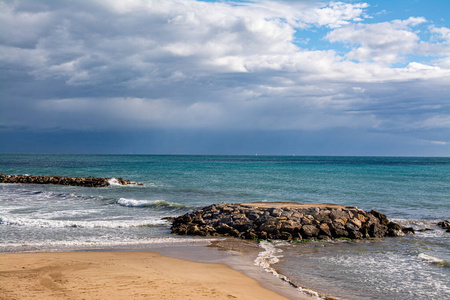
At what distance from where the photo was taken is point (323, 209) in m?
17.9

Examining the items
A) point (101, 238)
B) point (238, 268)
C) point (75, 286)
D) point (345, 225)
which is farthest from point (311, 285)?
point (101, 238)

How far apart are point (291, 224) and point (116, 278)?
28.0 ft

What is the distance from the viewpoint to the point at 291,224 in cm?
1609

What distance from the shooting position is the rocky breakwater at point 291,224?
1602 cm

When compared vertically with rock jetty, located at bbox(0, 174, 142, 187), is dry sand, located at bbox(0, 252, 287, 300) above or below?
above

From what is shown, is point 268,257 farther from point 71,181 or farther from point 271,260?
point 71,181

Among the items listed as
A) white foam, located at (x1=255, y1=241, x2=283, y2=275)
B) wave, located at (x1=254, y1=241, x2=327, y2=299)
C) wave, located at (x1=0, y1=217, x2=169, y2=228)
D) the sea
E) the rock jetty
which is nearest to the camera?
wave, located at (x1=254, y1=241, x2=327, y2=299)

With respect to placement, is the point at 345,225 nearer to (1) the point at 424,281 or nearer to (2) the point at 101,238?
(1) the point at 424,281

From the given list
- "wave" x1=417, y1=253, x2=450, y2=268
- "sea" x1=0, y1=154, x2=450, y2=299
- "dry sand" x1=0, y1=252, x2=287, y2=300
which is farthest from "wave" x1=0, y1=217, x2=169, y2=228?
"wave" x1=417, y1=253, x2=450, y2=268

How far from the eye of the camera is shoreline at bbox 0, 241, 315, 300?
8617 mm

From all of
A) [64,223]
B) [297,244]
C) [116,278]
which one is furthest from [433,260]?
[64,223]

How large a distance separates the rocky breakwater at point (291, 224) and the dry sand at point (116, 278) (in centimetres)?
475

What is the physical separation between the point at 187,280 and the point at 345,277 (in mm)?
4459

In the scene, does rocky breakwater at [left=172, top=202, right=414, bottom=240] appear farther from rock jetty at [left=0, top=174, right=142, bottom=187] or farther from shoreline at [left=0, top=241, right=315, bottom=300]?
rock jetty at [left=0, top=174, right=142, bottom=187]
